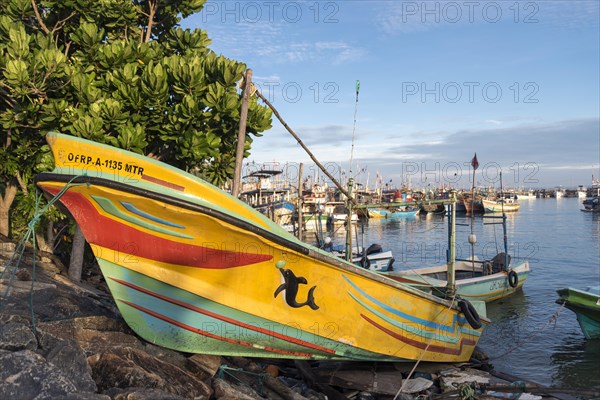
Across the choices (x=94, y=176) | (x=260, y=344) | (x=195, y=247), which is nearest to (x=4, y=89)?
(x=94, y=176)

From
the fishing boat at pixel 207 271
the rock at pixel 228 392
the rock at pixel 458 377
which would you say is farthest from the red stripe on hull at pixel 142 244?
the rock at pixel 458 377

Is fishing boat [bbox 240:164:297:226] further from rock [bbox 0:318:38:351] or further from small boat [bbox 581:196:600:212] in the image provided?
small boat [bbox 581:196:600:212]

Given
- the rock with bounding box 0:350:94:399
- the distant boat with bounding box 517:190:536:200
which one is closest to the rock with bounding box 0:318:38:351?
the rock with bounding box 0:350:94:399

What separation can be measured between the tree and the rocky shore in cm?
260

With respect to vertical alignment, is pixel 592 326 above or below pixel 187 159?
below

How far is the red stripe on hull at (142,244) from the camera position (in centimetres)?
533

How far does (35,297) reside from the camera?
20.8 feet

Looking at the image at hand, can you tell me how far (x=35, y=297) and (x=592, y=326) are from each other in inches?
507

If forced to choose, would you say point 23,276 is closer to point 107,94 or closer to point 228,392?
point 107,94

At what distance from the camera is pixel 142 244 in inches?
213

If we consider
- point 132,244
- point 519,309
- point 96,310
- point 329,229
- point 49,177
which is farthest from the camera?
point 329,229

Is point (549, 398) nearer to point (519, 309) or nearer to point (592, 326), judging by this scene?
point (592, 326)

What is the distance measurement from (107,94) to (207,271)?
183 inches

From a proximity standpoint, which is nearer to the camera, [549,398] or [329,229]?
[549,398]
